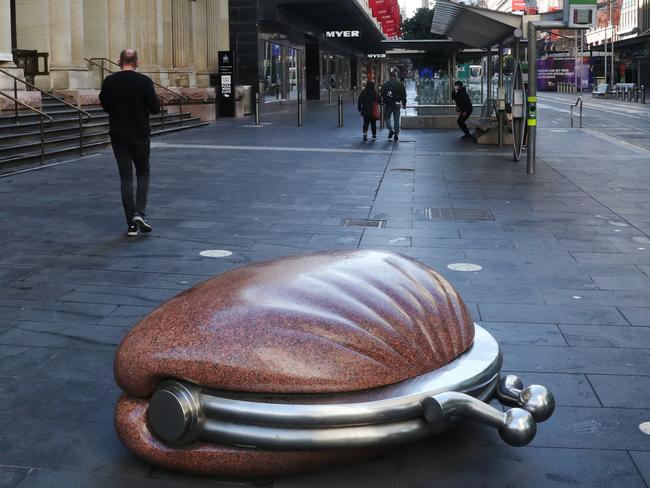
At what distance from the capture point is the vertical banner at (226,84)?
3422 centimetres

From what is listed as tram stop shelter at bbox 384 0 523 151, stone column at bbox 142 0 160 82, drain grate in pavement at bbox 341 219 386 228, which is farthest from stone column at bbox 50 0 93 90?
drain grate in pavement at bbox 341 219 386 228

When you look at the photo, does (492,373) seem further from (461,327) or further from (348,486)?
(348,486)

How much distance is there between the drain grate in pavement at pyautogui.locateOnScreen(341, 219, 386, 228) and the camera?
1018 centimetres

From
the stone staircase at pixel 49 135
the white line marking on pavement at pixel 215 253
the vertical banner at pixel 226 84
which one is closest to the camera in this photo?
the white line marking on pavement at pixel 215 253

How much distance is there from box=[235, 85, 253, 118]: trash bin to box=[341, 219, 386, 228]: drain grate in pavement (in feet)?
84.9

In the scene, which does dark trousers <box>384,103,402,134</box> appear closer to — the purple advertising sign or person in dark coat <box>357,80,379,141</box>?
person in dark coat <box>357,80,379,141</box>

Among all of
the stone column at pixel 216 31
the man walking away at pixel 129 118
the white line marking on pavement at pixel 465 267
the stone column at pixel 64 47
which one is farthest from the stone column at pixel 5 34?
the stone column at pixel 216 31

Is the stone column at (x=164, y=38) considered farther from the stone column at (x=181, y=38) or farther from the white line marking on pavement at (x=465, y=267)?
the white line marking on pavement at (x=465, y=267)

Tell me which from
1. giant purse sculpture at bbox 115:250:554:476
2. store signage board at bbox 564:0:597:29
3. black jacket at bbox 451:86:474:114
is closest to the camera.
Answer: giant purse sculpture at bbox 115:250:554:476

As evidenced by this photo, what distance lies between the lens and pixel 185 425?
3.58 metres

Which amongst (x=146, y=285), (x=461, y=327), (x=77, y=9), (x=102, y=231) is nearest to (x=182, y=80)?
(x=77, y=9)

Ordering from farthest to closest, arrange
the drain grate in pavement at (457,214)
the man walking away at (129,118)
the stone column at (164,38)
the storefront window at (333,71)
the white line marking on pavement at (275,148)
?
the storefront window at (333,71) → the stone column at (164,38) → the white line marking on pavement at (275,148) → the drain grate in pavement at (457,214) → the man walking away at (129,118)

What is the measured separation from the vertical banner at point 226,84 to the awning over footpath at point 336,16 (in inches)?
220

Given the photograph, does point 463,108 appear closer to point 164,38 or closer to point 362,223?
point 164,38
